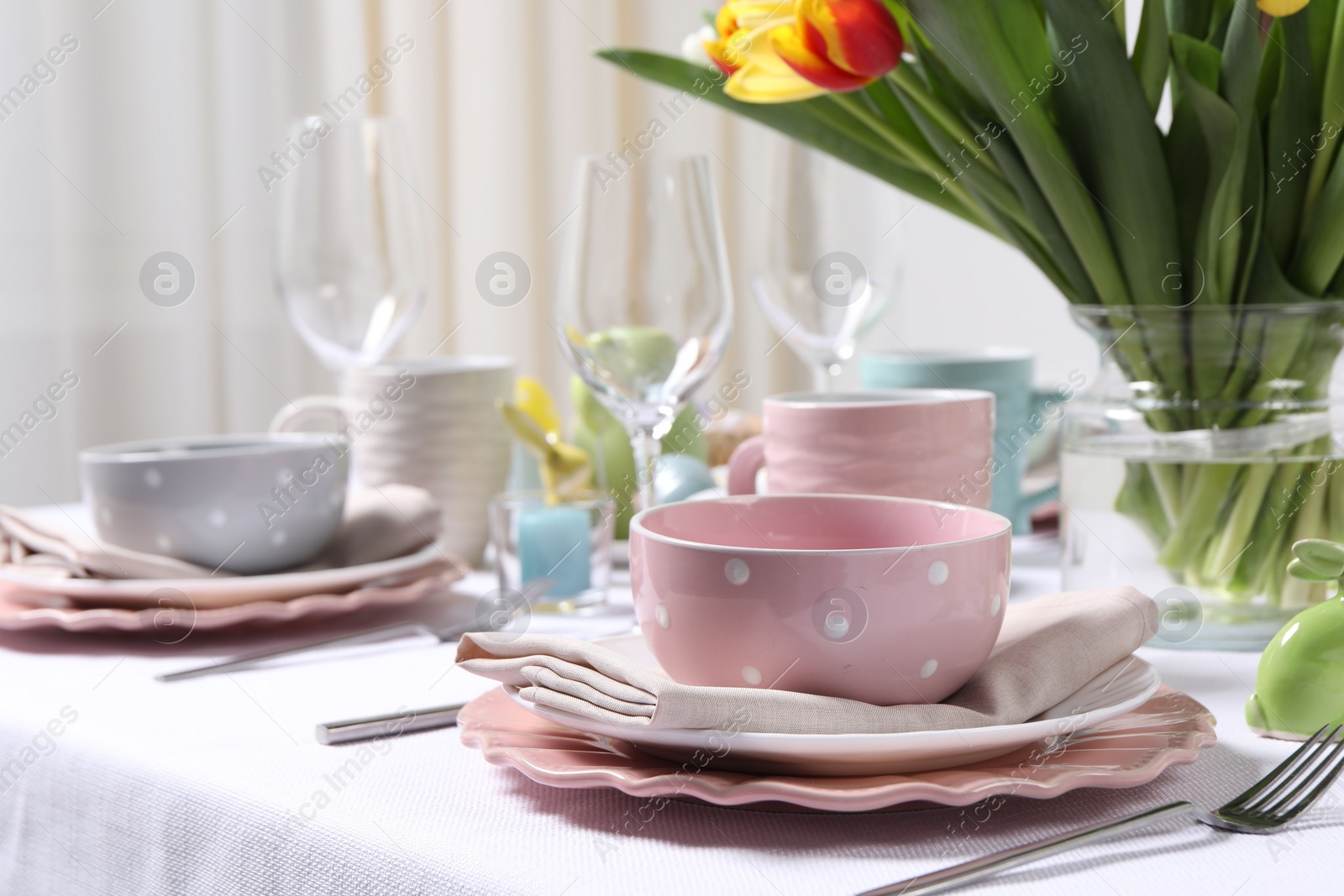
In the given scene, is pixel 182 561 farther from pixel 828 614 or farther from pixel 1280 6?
pixel 1280 6

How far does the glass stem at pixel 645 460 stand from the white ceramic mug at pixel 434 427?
Answer: 20 centimetres

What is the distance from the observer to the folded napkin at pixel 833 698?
36 centimetres

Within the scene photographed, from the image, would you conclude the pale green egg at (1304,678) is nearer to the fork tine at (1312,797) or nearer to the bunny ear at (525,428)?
the fork tine at (1312,797)

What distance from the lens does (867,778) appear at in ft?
1.18

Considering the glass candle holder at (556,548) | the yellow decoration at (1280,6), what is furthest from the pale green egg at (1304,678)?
the glass candle holder at (556,548)

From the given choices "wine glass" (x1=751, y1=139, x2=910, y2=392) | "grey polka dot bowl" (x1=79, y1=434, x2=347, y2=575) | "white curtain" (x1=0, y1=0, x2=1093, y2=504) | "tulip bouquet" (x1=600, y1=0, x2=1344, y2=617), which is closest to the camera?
"tulip bouquet" (x1=600, y1=0, x2=1344, y2=617)

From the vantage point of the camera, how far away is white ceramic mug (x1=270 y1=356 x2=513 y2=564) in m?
0.79

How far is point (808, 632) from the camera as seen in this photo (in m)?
0.39

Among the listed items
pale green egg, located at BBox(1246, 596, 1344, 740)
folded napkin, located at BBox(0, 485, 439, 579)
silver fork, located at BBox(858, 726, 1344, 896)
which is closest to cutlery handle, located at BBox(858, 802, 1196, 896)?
silver fork, located at BBox(858, 726, 1344, 896)

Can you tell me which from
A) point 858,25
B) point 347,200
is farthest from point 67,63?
point 858,25

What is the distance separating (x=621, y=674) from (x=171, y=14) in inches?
64.2

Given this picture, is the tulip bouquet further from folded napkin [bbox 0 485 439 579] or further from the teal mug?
folded napkin [bbox 0 485 439 579]

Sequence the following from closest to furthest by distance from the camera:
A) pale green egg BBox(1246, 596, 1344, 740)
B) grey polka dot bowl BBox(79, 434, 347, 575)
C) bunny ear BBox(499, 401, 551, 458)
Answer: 1. pale green egg BBox(1246, 596, 1344, 740)
2. grey polka dot bowl BBox(79, 434, 347, 575)
3. bunny ear BBox(499, 401, 551, 458)

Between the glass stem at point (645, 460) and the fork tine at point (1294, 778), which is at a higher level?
the glass stem at point (645, 460)
